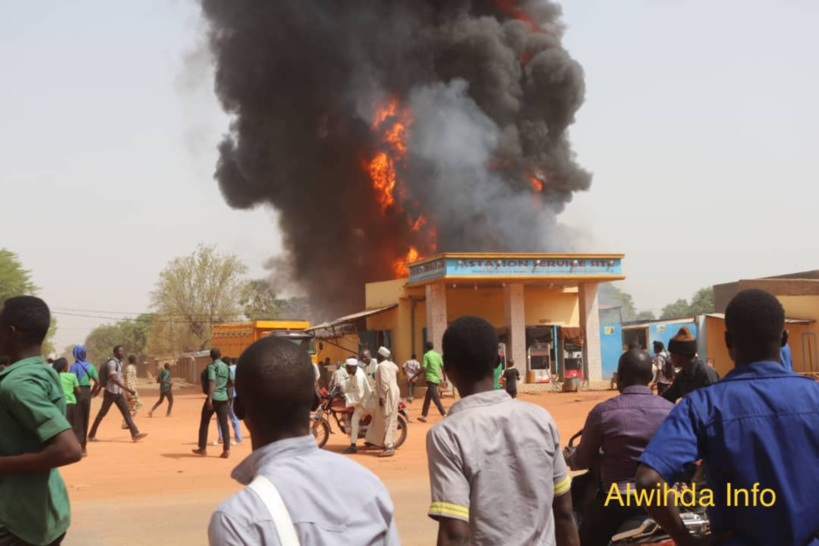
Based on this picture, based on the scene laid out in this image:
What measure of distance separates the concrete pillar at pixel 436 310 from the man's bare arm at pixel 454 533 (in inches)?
929

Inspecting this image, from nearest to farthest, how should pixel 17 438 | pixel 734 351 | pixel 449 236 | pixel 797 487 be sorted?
pixel 797 487
pixel 734 351
pixel 17 438
pixel 449 236

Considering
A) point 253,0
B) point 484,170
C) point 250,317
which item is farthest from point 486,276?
point 250,317

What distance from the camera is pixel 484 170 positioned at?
4131 cm

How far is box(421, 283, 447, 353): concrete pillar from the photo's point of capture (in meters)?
26.4

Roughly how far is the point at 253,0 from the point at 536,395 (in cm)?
2916

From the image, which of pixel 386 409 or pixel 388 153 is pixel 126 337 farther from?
pixel 386 409

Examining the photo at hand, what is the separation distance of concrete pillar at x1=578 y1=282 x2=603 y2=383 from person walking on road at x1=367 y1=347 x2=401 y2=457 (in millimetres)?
15890

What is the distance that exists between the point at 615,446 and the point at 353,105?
137ft

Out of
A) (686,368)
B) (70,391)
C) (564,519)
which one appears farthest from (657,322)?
(564,519)

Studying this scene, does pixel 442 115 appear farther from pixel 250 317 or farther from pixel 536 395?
pixel 250 317

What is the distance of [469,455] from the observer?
2760mm

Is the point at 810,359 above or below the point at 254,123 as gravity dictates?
below

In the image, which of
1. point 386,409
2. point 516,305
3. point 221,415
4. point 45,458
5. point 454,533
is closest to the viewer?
point 454,533

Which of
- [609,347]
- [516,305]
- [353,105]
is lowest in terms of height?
[609,347]
